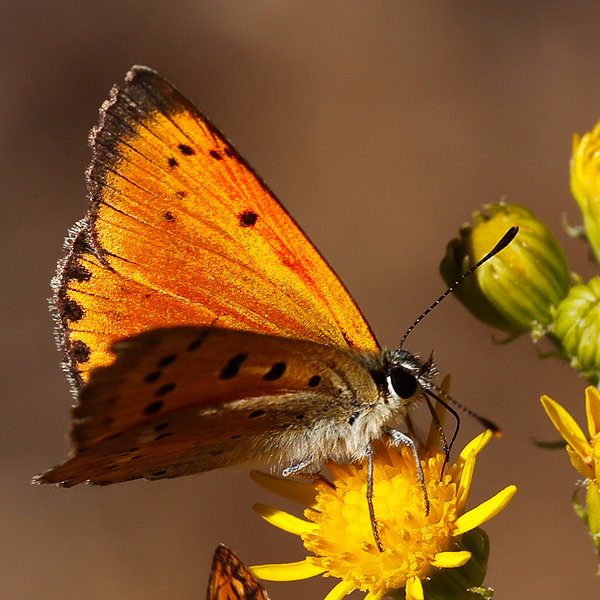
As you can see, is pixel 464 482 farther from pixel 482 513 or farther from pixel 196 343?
pixel 196 343

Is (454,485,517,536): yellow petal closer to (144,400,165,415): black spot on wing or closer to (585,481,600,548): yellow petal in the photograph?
(585,481,600,548): yellow petal

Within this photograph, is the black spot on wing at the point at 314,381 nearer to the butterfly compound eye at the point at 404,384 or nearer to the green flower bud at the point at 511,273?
the butterfly compound eye at the point at 404,384

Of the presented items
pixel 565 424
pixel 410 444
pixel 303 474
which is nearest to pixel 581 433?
pixel 565 424

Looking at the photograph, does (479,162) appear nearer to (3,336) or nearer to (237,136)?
(237,136)

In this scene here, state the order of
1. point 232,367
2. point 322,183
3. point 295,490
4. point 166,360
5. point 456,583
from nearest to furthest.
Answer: point 166,360, point 232,367, point 456,583, point 295,490, point 322,183

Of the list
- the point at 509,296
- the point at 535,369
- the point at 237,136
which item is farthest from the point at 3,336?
the point at 509,296
